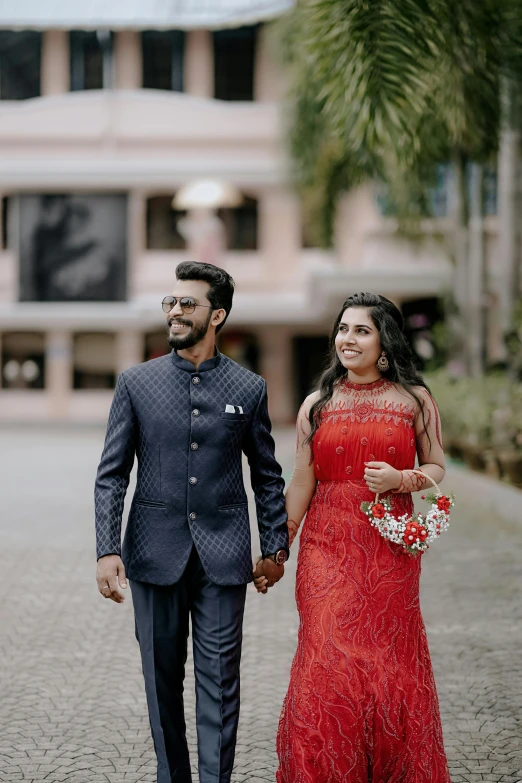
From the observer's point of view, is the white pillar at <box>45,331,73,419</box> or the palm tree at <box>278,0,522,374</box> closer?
the palm tree at <box>278,0,522,374</box>

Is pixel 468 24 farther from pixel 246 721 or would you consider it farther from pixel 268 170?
pixel 268 170

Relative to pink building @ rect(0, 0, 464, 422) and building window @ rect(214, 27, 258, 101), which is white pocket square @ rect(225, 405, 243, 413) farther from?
building window @ rect(214, 27, 258, 101)

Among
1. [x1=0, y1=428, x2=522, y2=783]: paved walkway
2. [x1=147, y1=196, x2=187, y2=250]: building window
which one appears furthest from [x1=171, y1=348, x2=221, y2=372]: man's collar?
[x1=147, y1=196, x2=187, y2=250]: building window

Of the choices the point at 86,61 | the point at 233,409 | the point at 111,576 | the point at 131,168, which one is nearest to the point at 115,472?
the point at 111,576

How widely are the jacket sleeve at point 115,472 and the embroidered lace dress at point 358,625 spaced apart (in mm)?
621

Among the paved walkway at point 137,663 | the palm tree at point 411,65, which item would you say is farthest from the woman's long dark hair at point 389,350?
the palm tree at point 411,65

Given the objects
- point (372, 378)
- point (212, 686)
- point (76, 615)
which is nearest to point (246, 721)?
point (212, 686)

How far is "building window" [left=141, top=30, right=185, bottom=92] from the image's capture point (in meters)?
32.4

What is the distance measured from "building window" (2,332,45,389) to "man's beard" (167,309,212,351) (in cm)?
3012

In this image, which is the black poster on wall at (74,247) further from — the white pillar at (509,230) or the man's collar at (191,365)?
the man's collar at (191,365)

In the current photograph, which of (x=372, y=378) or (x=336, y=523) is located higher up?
(x=372, y=378)

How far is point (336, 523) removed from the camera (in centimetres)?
390

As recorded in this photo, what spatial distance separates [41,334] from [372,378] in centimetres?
3009

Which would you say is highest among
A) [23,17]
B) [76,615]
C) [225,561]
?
[23,17]
